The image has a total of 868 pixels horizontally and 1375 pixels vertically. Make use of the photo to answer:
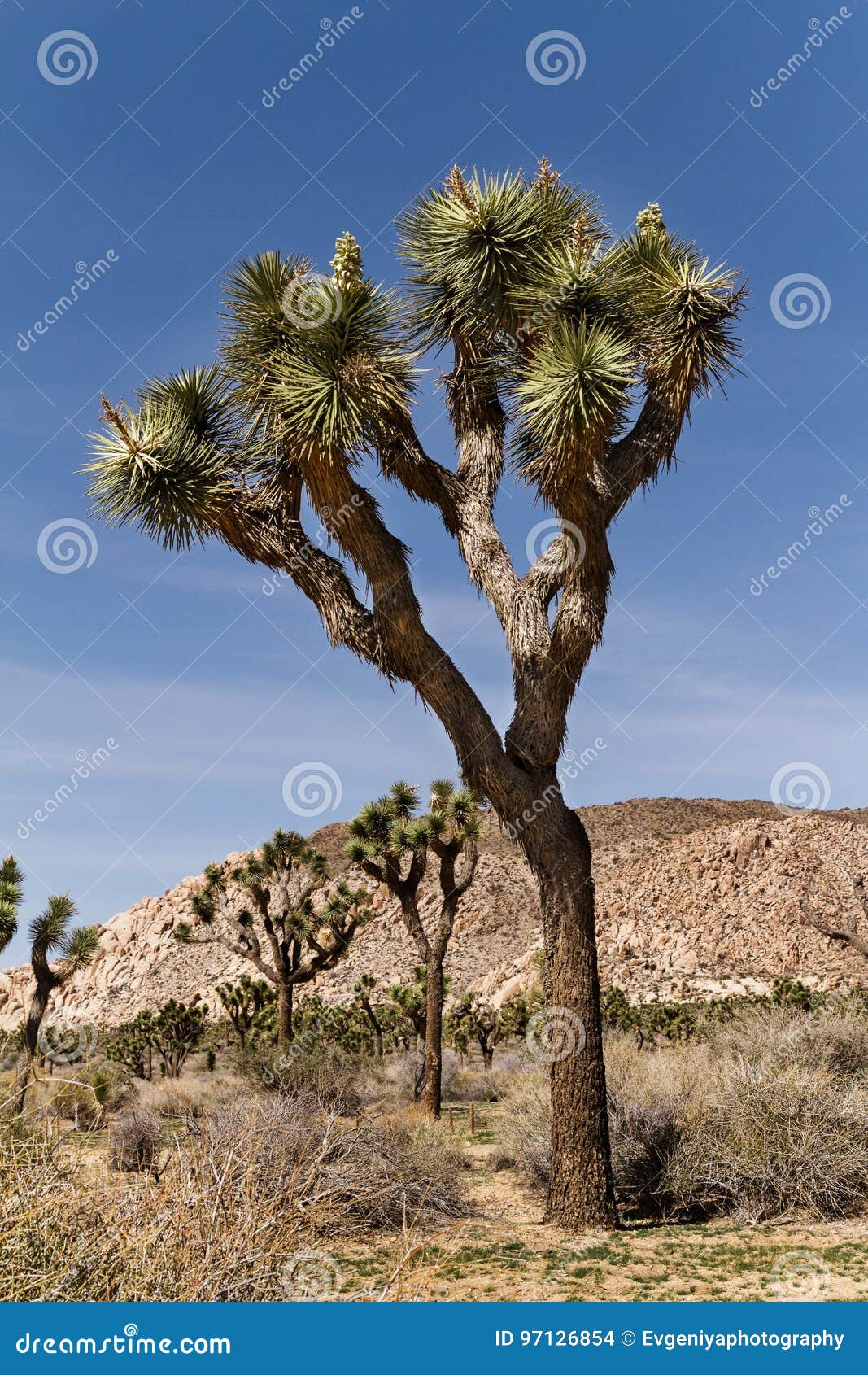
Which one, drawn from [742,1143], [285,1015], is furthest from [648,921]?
[742,1143]

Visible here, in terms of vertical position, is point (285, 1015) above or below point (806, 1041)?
above

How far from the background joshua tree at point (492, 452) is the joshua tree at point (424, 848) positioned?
8.36 meters

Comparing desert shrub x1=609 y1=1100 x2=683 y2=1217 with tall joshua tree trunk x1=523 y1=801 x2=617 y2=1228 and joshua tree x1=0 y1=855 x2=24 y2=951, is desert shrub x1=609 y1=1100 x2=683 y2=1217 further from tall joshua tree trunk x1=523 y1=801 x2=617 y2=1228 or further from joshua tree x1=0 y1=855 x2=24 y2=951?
joshua tree x1=0 y1=855 x2=24 y2=951

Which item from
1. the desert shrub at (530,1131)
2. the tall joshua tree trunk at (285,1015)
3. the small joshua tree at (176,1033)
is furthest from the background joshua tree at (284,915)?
the desert shrub at (530,1131)

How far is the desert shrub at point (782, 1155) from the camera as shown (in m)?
9.72

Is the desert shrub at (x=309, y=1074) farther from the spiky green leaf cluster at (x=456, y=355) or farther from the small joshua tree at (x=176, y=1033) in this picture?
the small joshua tree at (x=176, y=1033)

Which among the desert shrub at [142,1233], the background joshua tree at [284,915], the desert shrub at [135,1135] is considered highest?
the background joshua tree at [284,915]

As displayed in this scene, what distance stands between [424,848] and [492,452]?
9.95 m

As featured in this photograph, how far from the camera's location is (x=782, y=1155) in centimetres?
980

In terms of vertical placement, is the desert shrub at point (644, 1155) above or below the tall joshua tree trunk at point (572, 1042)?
below

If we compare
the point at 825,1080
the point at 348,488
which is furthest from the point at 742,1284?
the point at 348,488

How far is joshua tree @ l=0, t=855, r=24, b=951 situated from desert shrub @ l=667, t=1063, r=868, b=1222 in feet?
47.8

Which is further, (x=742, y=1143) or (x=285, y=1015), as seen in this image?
(x=285, y=1015)

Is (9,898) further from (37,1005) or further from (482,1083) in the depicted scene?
(482,1083)
